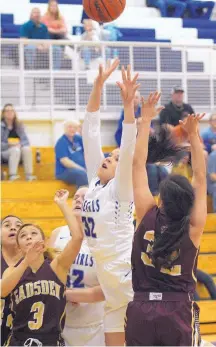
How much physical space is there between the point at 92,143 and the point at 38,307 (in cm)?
115

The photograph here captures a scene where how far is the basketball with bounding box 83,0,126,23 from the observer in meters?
6.08

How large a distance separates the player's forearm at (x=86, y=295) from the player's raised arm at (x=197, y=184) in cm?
112

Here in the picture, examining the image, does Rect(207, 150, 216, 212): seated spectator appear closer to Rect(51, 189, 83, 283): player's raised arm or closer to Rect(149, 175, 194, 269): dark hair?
Rect(51, 189, 83, 283): player's raised arm

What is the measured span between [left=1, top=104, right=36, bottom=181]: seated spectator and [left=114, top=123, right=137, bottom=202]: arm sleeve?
432cm

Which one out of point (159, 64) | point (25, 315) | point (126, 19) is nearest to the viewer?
point (25, 315)

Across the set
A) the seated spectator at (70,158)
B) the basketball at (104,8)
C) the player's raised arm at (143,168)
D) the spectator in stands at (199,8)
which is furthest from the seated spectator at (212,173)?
the spectator in stands at (199,8)

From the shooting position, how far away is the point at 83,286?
5207 mm

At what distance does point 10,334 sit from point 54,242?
2.76 feet

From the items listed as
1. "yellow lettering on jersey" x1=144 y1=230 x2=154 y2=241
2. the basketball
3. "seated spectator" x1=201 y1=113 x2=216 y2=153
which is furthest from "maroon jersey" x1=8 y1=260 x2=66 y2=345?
"seated spectator" x1=201 y1=113 x2=216 y2=153

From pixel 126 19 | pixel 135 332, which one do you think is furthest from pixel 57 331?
pixel 126 19

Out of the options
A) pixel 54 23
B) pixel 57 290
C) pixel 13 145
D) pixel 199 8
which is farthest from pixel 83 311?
pixel 199 8

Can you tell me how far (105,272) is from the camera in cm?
474

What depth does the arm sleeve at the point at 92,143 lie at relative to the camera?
17.1 ft

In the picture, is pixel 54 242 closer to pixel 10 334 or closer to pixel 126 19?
pixel 10 334
